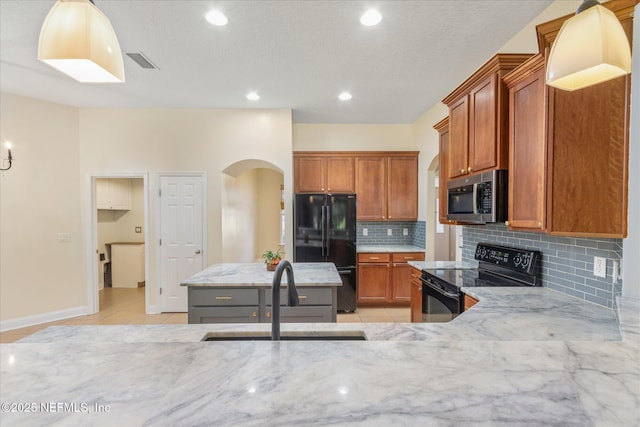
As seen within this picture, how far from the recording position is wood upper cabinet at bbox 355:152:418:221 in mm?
4789

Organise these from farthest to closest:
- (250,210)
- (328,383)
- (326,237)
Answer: (250,210) → (326,237) → (328,383)

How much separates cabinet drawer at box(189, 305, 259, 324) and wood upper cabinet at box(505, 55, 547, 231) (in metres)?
2.06

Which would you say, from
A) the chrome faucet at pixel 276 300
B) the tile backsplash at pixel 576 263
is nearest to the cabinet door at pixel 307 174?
the tile backsplash at pixel 576 263

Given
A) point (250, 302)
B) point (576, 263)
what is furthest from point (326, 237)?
point (576, 263)

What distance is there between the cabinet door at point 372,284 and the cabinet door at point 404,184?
0.91 metres

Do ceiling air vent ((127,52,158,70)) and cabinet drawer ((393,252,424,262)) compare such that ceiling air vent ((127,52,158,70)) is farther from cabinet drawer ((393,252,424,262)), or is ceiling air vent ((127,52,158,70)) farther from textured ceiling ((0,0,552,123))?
cabinet drawer ((393,252,424,262))

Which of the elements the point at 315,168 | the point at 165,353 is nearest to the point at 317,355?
the point at 165,353

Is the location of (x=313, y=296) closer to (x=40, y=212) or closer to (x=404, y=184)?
(x=404, y=184)

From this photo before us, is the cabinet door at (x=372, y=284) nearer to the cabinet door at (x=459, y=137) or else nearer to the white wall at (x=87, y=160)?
the white wall at (x=87, y=160)

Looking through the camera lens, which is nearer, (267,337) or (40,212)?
(267,337)

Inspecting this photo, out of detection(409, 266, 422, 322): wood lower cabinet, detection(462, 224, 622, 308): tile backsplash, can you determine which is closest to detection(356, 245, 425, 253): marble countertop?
detection(409, 266, 422, 322): wood lower cabinet

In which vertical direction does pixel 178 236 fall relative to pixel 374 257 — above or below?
above

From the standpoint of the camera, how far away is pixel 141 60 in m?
2.96

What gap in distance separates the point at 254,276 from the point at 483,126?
7.34 feet
